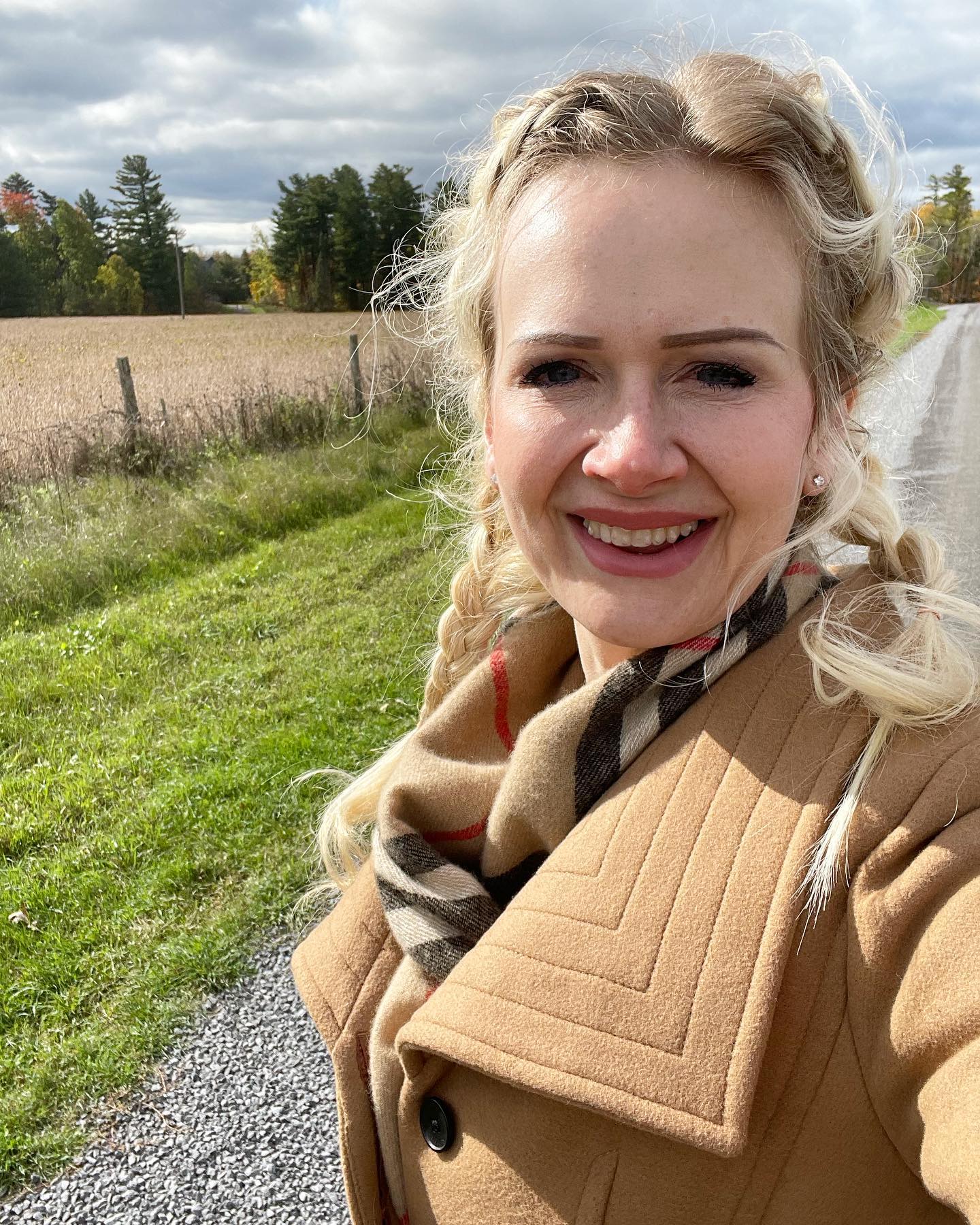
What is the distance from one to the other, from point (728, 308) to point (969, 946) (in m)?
0.83

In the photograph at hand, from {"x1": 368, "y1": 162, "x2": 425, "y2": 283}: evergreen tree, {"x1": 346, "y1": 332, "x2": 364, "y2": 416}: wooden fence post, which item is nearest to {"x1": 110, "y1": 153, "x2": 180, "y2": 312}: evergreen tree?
{"x1": 368, "y1": 162, "x2": 425, "y2": 283}: evergreen tree

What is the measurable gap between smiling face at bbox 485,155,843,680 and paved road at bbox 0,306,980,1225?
0.81 m

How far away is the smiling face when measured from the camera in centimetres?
132

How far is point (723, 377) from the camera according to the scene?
53.4 inches

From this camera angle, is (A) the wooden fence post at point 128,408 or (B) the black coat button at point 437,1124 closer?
(B) the black coat button at point 437,1124

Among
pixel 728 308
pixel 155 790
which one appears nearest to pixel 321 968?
pixel 728 308

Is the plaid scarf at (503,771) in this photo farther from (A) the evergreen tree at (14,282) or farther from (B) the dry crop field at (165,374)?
(A) the evergreen tree at (14,282)

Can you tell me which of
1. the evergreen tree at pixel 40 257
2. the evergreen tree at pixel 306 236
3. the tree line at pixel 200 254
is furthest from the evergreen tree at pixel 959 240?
the evergreen tree at pixel 40 257

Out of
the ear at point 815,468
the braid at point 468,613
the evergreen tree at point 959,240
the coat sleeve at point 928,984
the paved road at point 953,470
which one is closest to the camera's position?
the coat sleeve at point 928,984

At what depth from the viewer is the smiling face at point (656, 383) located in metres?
1.32

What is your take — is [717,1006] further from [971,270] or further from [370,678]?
[971,270]

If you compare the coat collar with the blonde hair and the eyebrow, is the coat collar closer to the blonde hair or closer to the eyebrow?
the blonde hair

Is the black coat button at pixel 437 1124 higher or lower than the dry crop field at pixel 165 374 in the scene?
lower

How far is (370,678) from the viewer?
231 inches
